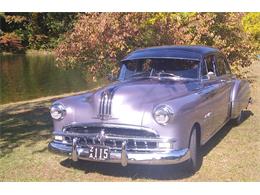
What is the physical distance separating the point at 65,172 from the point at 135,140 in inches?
48.2

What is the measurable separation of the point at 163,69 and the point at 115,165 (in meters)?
1.66

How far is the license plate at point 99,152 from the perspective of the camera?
17.2ft

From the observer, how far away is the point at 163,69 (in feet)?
22.3

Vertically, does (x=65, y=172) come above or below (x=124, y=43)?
below

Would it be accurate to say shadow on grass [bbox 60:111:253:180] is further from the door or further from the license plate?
the door

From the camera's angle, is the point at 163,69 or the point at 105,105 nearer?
the point at 105,105

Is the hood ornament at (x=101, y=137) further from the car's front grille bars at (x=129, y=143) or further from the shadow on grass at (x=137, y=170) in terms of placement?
the shadow on grass at (x=137, y=170)

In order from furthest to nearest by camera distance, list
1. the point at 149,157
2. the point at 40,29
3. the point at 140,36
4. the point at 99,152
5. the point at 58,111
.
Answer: the point at 40,29
the point at 140,36
the point at 58,111
the point at 99,152
the point at 149,157

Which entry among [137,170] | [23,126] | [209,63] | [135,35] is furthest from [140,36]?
[137,170]

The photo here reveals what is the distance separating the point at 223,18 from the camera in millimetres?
12570

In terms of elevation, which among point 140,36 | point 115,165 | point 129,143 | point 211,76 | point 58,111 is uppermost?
point 140,36

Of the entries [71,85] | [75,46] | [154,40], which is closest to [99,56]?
[75,46]

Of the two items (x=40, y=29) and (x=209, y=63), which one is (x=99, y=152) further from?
(x=40, y=29)

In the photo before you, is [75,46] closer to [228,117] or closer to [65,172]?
[228,117]
